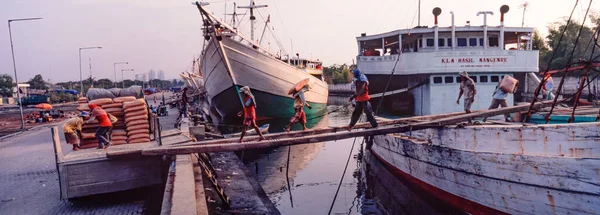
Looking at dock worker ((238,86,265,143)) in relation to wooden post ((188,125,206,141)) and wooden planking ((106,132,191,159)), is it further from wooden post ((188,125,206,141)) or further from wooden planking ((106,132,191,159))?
wooden post ((188,125,206,141))

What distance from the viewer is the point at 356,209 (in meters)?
9.76

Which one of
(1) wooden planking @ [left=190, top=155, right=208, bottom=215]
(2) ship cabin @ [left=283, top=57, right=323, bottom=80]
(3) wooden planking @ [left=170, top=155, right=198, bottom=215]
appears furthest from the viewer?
(2) ship cabin @ [left=283, top=57, right=323, bottom=80]

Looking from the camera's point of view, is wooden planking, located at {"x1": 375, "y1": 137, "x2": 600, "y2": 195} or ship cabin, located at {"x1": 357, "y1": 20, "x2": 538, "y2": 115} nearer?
wooden planking, located at {"x1": 375, "y1": 137, "x2": 600, "y2": 195}

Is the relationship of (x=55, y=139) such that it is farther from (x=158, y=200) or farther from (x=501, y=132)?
(x=501, y=132)

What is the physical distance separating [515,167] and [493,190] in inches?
27.5

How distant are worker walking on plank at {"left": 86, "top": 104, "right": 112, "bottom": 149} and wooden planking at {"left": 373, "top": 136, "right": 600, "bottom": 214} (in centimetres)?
715

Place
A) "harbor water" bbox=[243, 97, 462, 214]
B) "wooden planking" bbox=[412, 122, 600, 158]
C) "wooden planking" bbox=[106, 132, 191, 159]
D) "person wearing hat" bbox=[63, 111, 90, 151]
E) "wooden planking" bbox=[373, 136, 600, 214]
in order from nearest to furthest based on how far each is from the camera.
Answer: "wooden planking" bbox=[412, 122, 600, 158], "wooden planking" bbox=[373, 136, 600, 214], "wooden planking" bbox=[106, 132, 191, 159], "person wearing hat" bbox=[63, 111, 90, 151], "harbor water" bbox=[243, 97, 462, 214]

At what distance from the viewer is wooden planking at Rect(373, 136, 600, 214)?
607 cm

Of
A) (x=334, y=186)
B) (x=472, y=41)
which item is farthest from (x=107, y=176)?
(x=472, y=41)

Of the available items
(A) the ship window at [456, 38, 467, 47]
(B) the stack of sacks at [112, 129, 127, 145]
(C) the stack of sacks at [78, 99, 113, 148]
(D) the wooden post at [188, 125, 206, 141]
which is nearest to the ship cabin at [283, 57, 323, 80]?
(A) the ship window at [456, 38, 467, 47]

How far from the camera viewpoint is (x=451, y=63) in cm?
1650

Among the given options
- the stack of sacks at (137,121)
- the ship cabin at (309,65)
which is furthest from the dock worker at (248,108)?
the ship cabin at (309,65)

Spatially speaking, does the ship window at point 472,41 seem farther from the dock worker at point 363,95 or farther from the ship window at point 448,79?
the dock worker at point 363,95

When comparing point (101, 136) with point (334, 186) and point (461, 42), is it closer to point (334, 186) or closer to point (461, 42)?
point (334, 186)
